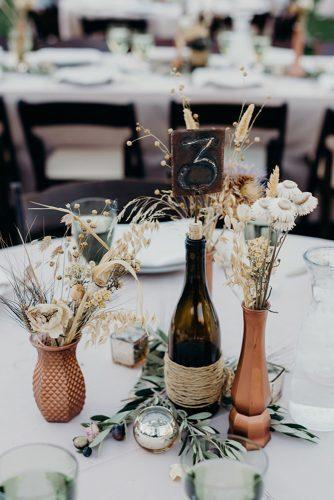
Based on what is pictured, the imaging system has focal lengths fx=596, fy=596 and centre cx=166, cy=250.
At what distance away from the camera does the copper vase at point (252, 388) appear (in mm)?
905

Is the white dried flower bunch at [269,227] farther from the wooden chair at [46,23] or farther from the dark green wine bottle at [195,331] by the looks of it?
the wooden chair at [46,23]

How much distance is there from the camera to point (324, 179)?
2990mm

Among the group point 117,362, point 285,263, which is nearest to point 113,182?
point 285,263

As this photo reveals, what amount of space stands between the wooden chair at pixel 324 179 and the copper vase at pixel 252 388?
78.1 inches

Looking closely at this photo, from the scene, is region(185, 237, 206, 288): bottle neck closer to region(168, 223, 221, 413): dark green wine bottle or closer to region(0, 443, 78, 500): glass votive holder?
region(168, 223, 221, 413): dark green wine bottle

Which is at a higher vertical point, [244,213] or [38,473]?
[244,213]

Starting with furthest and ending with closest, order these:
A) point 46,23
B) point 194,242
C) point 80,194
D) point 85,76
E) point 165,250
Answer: point 46,23
point 85,76
point 80,194
point 165,250
point 194,242

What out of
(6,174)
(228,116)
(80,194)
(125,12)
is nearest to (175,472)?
(80,194)

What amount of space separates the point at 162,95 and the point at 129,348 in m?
2.08

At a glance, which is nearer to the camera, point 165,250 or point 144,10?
point 165,250

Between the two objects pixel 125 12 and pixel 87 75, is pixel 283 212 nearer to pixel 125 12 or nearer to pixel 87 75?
pixel 87 75

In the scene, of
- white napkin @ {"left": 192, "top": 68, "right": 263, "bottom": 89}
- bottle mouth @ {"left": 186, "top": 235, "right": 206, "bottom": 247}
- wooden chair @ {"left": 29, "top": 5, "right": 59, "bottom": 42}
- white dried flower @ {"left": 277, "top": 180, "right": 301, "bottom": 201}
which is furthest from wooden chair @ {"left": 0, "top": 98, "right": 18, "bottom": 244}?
wooden chair @ {"left": 29, "top": 5, "right": 59, "bottom": 42}

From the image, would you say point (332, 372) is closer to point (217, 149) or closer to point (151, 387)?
point (151, 387)

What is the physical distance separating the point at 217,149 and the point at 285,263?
67 cm
